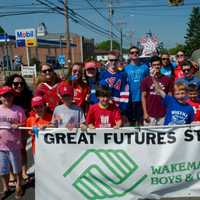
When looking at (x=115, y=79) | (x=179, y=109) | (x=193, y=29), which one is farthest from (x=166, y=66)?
(x=193, y=29)

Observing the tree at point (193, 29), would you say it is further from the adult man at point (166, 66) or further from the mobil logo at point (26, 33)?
the adult man at point (166, 66)

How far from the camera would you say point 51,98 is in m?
6.22

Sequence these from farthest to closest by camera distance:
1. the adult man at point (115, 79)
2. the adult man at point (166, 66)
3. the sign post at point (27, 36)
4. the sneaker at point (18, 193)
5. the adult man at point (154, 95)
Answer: the sign post at point (27, 36), the adult man at point (166, 66), the adult man at point (115, 79), the adult man at point (154, 95), the sneaker at point (18, 193)

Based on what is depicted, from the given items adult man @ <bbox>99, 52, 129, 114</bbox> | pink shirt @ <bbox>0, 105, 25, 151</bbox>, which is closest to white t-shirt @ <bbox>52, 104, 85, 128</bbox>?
pink shirt @ <bbox>0, 105, 25, 151</bbox>

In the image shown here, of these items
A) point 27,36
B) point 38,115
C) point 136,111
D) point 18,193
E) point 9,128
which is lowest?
point 18,193

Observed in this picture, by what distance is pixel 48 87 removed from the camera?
636 cm

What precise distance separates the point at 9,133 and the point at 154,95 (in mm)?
2429

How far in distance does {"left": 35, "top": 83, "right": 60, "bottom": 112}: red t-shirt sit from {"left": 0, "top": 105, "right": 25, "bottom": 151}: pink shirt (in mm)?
932

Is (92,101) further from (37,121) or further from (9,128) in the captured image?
(9,128)

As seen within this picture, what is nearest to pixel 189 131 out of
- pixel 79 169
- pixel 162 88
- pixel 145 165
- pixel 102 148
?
pixel 145 165

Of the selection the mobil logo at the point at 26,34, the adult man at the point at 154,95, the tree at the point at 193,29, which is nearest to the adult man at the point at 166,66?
the adult man at the point at 154,95

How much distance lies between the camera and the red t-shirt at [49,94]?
6.20 meters

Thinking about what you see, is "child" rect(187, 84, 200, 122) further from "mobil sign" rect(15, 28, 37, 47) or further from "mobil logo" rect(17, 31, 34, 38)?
"mobil logo" rect(17, 31, 34, 38)

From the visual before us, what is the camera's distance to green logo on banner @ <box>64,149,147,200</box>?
14.8 feet
